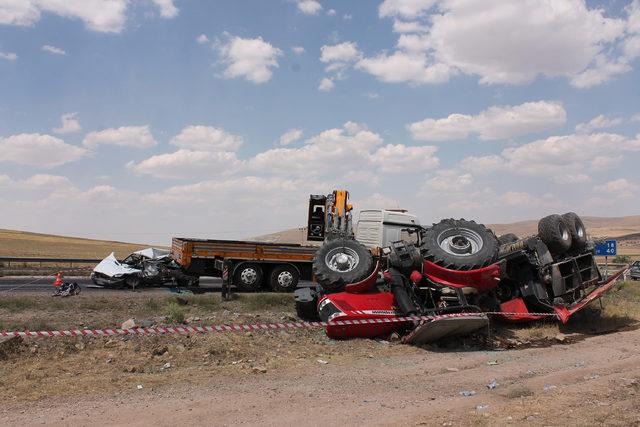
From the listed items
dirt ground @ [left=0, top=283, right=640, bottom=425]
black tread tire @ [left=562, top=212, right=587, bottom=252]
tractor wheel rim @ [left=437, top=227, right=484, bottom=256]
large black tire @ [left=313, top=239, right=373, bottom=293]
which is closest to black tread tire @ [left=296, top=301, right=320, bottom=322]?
large black tire @ [left=313, top=239, right=373, bottom=293]

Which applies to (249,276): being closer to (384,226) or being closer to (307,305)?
(384,226)

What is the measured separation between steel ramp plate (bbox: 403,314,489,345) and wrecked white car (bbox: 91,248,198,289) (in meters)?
9.79

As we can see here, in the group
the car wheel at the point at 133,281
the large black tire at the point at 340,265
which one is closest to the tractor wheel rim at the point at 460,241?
the large black tire at the point at 340,265

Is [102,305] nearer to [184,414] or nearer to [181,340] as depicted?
[181,340]

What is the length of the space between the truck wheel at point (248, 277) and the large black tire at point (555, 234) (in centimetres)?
864

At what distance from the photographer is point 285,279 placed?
669 inches

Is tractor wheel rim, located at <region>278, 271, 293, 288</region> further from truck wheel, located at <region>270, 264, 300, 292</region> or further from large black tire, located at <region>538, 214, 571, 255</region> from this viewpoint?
large black tire, located at <region>538, 214, 571, 255</region>

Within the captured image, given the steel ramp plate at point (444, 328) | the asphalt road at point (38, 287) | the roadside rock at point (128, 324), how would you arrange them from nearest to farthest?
the steel ramp plate at point (444, 328) → the roadside rock at point (128, 324) → the asphalt road at point (38, 287)

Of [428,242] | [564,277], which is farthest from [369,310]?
[564,277]

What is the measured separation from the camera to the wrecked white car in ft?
55.2

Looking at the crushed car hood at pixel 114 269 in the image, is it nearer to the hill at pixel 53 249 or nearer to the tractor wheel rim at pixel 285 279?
the tractor wheel rim at pixel 285 279

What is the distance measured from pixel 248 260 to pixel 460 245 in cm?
827

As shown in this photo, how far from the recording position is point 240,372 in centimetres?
725

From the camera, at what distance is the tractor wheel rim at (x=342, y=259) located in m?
10.7
